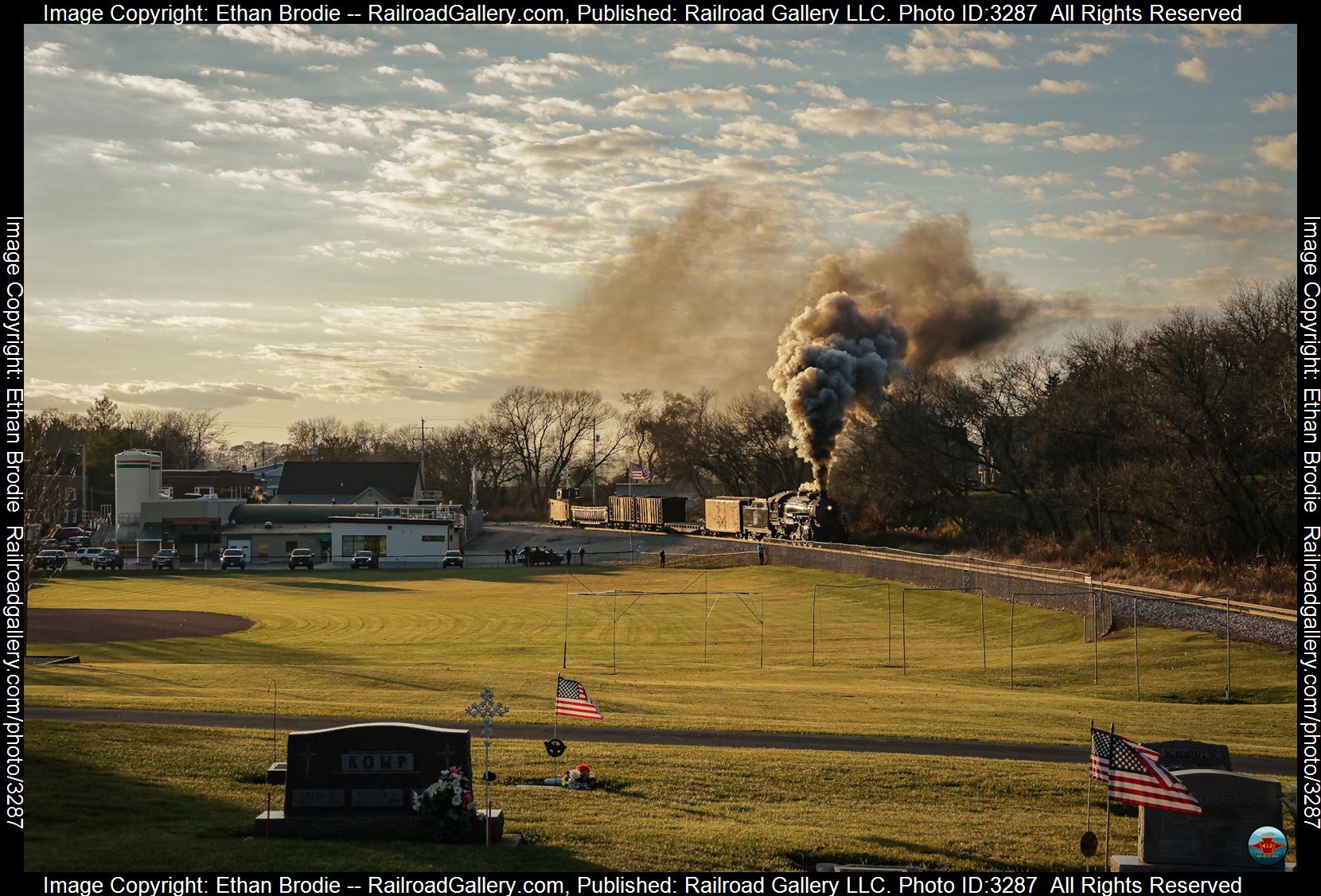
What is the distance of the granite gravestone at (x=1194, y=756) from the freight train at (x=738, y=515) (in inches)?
2071

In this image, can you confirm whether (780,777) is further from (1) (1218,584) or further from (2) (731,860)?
(1) (1218,584)

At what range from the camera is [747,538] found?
80625 mm

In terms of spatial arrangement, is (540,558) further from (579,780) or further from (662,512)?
(579,780)

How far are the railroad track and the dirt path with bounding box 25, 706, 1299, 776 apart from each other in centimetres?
1613

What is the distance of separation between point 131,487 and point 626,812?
91953 mm

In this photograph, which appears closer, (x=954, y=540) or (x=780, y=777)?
(x=780, y=777)

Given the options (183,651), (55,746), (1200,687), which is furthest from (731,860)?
(183,651)

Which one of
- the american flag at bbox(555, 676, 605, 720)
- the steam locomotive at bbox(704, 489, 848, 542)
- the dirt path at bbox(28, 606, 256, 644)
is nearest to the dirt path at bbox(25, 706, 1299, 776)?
the american flag at bbox(555, 676, 605, 720)

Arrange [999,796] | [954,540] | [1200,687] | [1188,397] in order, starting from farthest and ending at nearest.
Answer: [954,540] → [1188,397] → [1200,687] → [999,796]

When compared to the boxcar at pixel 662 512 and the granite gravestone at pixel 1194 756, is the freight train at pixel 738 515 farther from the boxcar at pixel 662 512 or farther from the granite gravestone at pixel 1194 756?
the granite gravestone at pixel 1194 756

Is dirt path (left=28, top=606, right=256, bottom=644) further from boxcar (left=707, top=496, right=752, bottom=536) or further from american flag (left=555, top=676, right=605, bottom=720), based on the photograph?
boxcar (left=707, top=496, right=752, bottom=536)

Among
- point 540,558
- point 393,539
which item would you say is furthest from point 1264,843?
point 393,539

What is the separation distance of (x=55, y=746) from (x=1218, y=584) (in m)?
39.6

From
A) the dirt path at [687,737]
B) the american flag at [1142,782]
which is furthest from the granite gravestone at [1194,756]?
the dirt path at [687,737]
